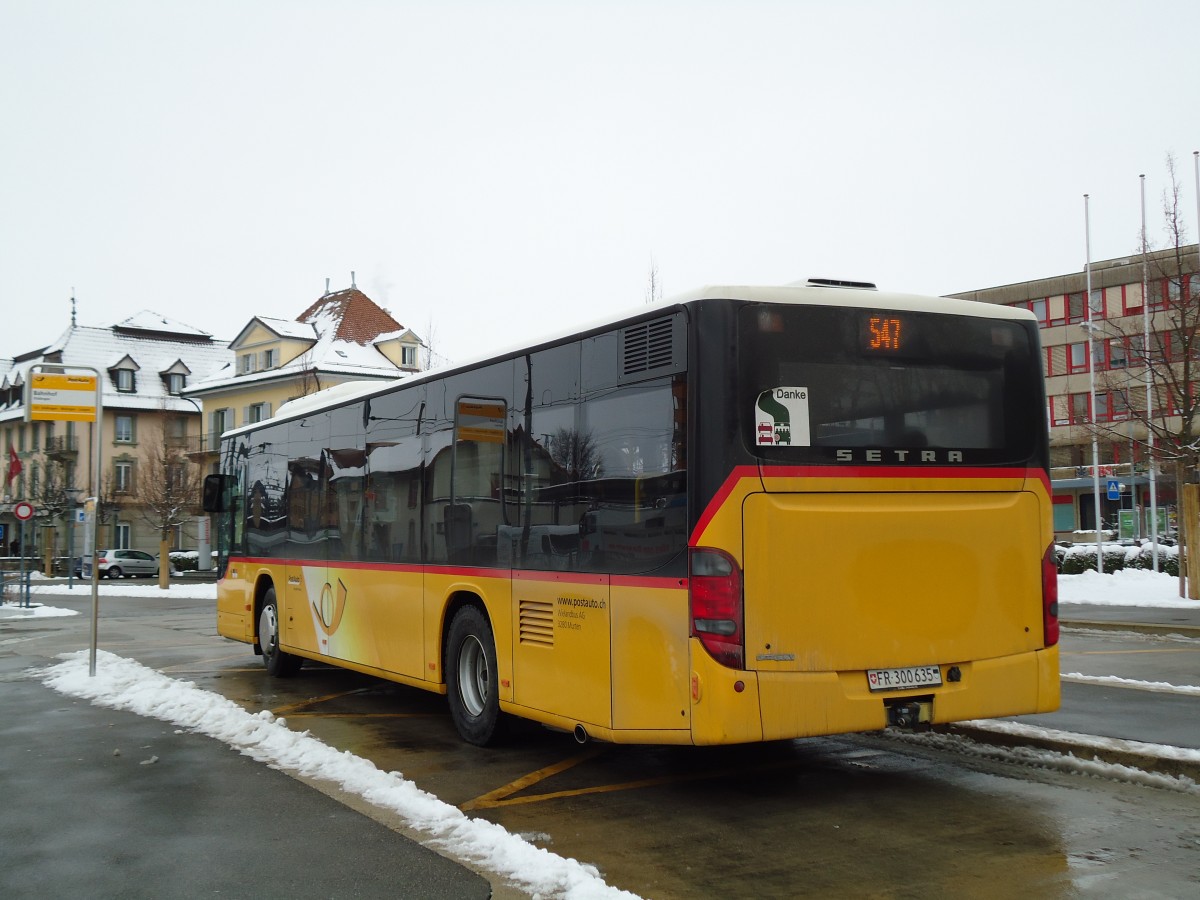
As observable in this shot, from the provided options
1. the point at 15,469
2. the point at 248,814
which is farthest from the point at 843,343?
the point at 15,469

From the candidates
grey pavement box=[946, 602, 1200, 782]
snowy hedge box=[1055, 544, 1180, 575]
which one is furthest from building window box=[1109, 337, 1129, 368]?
grey pavement box=[946, 602, 1200, 782]

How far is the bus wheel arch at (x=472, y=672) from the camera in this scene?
891cm

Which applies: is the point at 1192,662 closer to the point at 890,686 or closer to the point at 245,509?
the point at 890,686

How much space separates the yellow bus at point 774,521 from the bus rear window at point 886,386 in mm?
13

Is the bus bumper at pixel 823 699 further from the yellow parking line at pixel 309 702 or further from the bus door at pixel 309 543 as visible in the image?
the bus door at pixel 309 543

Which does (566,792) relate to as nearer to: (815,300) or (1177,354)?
(815,300)

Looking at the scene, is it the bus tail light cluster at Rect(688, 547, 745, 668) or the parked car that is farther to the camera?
the parked car

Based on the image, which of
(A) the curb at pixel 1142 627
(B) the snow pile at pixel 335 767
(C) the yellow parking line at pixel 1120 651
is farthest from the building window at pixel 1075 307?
(B) the snow pile at pixel 335 767

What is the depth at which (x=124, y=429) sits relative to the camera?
73.9m

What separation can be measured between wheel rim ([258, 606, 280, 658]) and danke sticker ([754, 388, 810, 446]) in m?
8.69

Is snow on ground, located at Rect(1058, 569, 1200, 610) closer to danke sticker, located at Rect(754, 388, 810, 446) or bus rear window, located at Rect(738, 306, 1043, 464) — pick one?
bus rear window, located at Rect(738, 306, 1043, 464)

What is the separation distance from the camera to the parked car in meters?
58.5

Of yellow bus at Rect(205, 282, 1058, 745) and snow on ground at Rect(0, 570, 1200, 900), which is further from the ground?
yellow bus at Rect(205, 282, 1058, 745)

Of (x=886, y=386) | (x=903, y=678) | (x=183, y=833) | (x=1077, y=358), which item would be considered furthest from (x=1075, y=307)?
(x=183, y=833)
